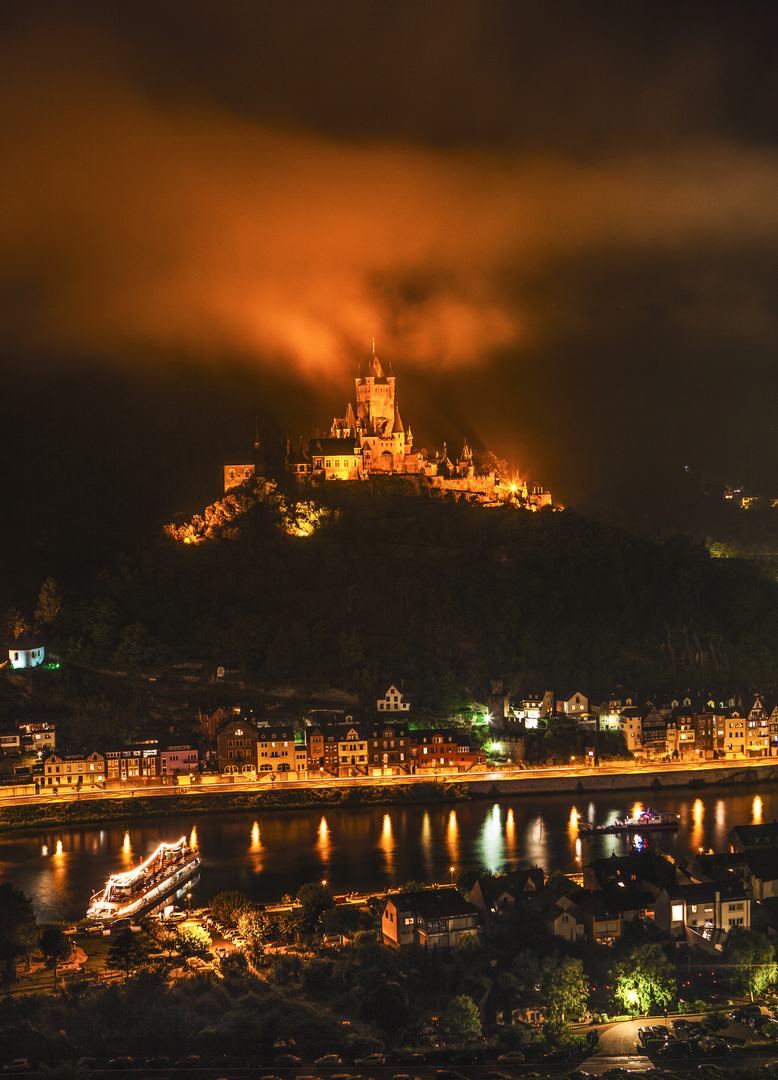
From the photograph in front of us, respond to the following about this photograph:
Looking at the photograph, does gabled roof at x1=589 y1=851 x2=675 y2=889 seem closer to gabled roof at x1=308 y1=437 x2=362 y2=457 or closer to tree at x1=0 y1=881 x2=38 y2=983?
tree at x1=0 y1=881 x2=38 y2=983

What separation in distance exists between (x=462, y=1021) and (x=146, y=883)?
26.0 feet

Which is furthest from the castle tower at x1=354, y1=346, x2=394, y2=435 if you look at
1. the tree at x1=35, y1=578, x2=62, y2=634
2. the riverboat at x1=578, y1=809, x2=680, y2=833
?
the riverboat at x1=578, y1=809, x2=680, y2=833

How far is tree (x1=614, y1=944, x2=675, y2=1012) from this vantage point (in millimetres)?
12688

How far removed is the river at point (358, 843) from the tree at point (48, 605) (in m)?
9.62

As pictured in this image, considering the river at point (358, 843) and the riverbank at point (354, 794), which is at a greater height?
the riverbank at point (354, 794)

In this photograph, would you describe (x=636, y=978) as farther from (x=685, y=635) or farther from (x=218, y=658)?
(x=685, y=635)

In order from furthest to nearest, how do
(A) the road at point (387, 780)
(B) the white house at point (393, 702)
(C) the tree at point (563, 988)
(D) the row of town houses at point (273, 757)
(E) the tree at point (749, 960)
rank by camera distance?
(B) the white house at point (393, 702) < (D) the row of town houses at point (273, 757) < (A) the road at point (387, 780) < (E) the tree at point (749, 960) < (C) the tree at point (563, 988)

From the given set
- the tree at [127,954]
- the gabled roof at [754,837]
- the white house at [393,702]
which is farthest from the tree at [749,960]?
the white house at [393,702]

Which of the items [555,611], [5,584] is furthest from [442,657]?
[5,584]

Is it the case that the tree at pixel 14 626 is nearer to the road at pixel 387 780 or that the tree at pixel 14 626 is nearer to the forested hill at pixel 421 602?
the forested hill at pixel 421 602

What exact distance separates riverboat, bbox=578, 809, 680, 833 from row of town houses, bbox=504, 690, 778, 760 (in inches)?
190

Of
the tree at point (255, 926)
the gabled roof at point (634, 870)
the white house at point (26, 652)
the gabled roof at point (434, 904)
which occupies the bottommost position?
the tree at point (255, 926)

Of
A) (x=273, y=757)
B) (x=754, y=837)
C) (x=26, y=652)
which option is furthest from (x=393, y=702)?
(x=754, y=837)

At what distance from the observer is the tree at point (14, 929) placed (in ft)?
47.9
